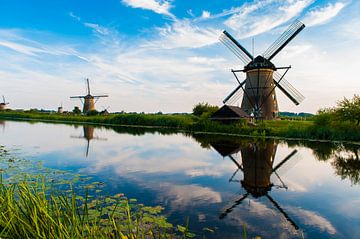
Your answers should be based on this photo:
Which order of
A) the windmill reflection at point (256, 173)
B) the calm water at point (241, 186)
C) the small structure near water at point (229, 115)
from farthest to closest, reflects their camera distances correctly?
the small structure near water at point (229, 115), the windmill reflection at point (256, 173), the calm water at point (241, 186)

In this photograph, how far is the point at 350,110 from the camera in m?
22.5

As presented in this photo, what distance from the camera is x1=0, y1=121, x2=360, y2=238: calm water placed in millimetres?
5371

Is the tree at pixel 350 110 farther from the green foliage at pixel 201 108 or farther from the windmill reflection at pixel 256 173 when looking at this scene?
the green foliage at pixel 201 108

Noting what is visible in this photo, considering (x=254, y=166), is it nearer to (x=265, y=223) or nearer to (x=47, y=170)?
(x=265, y=223)

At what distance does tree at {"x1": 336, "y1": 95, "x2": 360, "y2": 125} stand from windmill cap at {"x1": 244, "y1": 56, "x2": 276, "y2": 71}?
349 inches

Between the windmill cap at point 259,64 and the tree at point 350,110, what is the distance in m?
8.88

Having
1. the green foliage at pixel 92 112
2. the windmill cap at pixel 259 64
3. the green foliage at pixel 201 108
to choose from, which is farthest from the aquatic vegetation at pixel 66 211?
the green foliage at pixel 92 112

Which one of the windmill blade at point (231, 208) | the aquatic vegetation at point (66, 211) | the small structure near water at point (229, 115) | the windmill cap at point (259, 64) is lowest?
the windmill blade at point (231, 208)

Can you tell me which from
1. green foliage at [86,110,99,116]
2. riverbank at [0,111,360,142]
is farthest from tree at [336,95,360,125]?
green foliage at [86,110,99,116]

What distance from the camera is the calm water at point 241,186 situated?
211 inches

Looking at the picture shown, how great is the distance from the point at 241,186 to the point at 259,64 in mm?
23840

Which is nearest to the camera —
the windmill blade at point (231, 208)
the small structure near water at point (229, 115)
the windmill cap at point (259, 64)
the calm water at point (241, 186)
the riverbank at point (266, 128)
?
the calm water at point (241, 186)

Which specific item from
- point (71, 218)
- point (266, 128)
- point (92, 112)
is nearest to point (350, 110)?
point (266, 128)

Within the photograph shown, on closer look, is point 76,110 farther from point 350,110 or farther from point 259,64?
point 350,110
